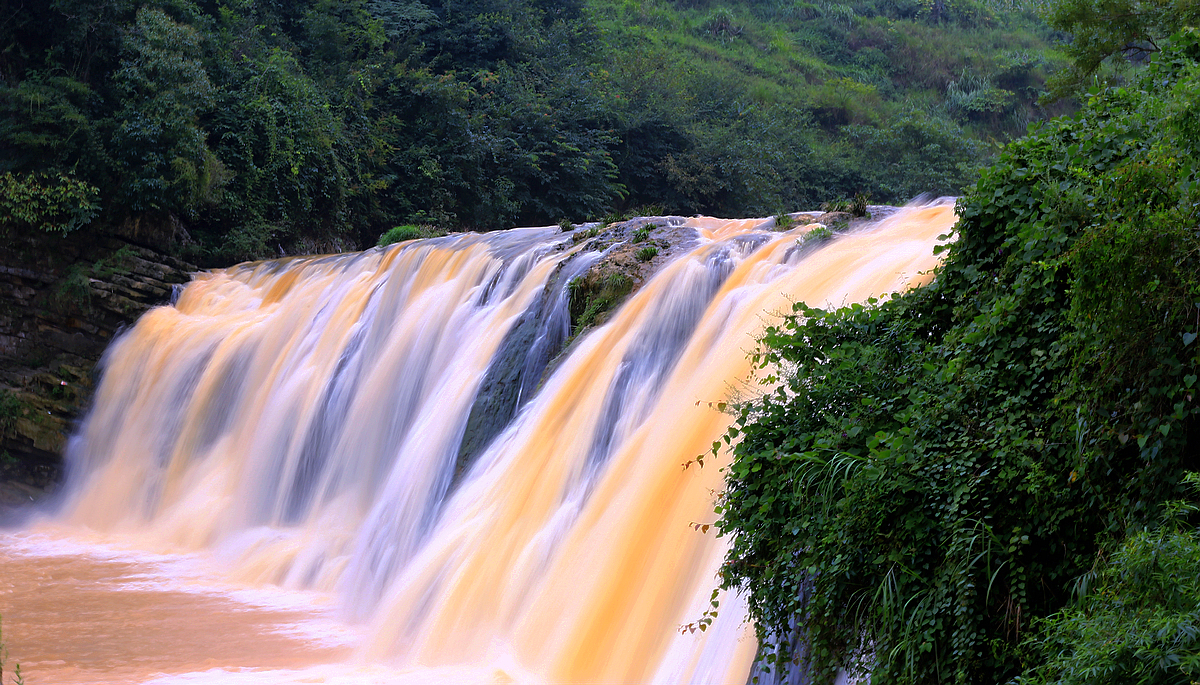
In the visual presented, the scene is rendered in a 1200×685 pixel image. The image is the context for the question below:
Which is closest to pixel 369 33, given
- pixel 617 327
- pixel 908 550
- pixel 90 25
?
pixel 90 25

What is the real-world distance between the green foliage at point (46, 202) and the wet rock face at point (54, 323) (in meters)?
0.33

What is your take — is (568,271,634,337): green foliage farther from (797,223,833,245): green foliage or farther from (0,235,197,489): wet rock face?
(0,235,197,489): wet rock face

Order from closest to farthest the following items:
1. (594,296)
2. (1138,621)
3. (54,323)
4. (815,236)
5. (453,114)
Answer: (1138,621) < (815,236) < (594,296) < (54,323) < (453,114)

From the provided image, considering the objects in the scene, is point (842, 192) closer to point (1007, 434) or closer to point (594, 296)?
point (594, 296)

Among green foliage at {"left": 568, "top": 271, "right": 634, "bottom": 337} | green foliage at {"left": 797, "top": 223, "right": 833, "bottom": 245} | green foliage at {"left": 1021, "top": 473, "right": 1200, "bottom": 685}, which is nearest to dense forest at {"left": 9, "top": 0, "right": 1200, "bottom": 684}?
green foliage at {"left": 1021, "top": 473, "right": 1200, "bottom": 685}

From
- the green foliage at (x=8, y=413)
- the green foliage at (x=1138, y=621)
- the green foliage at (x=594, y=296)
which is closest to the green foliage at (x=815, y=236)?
the green foliage at (x=594, y=296)

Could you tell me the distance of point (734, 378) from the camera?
773 cm

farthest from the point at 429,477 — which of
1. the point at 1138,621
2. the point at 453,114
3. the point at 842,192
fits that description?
the point at 842,192

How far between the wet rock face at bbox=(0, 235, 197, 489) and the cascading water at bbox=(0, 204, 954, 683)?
0.64 meters

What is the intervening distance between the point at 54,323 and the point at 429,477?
10380mm

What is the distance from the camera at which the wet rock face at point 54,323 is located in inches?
605

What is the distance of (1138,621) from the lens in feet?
9.98

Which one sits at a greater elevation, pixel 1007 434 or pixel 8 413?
pixel 1007 434

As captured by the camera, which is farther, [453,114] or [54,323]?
[453,114]
